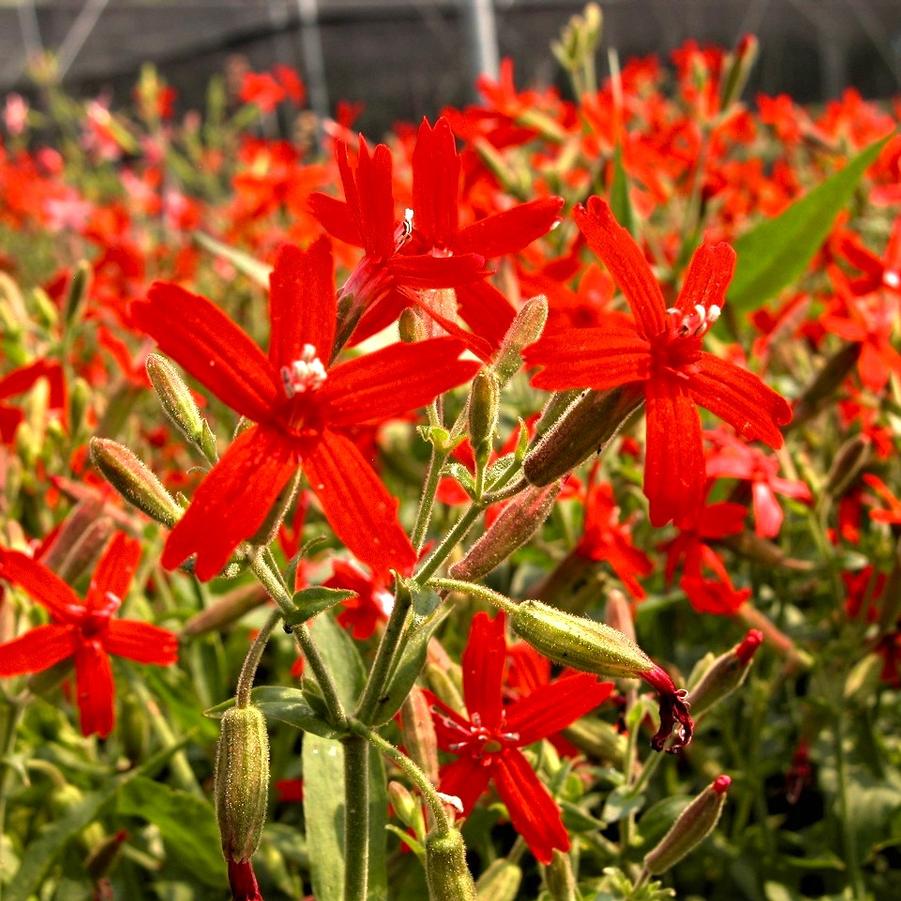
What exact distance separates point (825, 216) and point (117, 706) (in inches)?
49.5

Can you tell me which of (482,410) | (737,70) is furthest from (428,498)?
(737,70)

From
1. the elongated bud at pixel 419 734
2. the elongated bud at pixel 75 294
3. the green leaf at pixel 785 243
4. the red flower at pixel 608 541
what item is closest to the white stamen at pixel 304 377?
the elongated bud at pixel 419 734

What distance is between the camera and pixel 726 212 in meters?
2.59

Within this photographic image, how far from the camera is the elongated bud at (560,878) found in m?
0.86

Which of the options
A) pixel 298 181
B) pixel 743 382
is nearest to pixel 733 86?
pixel 298 181

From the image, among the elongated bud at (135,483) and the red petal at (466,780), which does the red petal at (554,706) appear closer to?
the red petal at (466,780)

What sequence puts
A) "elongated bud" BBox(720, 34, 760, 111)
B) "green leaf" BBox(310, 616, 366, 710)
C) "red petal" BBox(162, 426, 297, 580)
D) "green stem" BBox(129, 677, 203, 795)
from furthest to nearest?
1. "elongated bud" BBox(720, 34, 760, 111)
2. "green stem" BBox(129, 677, 203, 795)
3. "green leaf" BBox(310, 616, 366, 710)
4. "red petal" BBox(162, 426, 297, 580)

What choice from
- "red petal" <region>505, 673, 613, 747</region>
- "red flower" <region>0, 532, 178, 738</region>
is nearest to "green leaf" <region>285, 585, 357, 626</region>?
"red petal" <region>505, 673, 613, 747</region>

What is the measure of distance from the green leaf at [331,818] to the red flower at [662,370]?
37 centimetres

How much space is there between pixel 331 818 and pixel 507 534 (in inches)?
11.0

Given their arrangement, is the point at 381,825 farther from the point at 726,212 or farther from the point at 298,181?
the point at 726,212

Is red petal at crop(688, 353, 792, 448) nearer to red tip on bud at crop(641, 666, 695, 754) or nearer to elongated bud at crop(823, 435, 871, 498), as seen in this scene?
red tip on bud at crop(641, 666, 695, 754)

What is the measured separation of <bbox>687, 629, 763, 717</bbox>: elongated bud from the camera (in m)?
0.92

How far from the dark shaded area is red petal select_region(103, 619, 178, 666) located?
1019 cm
